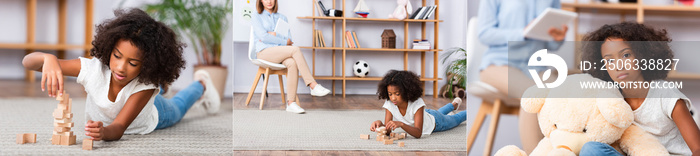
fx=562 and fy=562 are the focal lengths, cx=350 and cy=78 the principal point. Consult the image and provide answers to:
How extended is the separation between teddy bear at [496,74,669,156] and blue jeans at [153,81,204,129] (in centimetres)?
122

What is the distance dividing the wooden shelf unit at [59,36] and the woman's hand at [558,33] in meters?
4.03

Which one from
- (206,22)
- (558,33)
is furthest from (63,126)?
(206,22)

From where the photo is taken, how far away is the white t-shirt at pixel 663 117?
120cm

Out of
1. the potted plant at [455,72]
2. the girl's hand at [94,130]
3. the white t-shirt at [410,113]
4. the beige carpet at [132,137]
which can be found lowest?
the beige carpet at [132,137]

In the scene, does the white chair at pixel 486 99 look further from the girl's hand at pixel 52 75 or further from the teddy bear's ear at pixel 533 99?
the girl's hand at pixel 52 75

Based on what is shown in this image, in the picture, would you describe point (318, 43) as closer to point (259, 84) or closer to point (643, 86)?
point (259, 84)

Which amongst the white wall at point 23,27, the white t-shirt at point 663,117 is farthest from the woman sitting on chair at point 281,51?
the white wall at point 23,27

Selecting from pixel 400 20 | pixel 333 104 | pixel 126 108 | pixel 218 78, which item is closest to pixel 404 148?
pixel 333 104

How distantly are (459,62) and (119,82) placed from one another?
3.35 feet

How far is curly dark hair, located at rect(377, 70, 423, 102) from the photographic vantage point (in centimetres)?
146

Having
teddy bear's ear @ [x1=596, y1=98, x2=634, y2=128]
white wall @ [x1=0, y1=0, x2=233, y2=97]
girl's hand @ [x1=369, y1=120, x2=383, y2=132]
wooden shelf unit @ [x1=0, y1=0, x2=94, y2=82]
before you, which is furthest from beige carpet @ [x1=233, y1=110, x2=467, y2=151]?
white wall @ [x1=0, y1=0, x2=233, y2=97]

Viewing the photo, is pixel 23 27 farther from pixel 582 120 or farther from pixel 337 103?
pixel 582 120

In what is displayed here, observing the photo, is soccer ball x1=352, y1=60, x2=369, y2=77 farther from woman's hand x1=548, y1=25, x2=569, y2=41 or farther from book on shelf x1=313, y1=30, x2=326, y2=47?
woman's hand x1=548, y1=25, x2=569, y2=41

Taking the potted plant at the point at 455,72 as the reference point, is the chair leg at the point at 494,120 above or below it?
below
